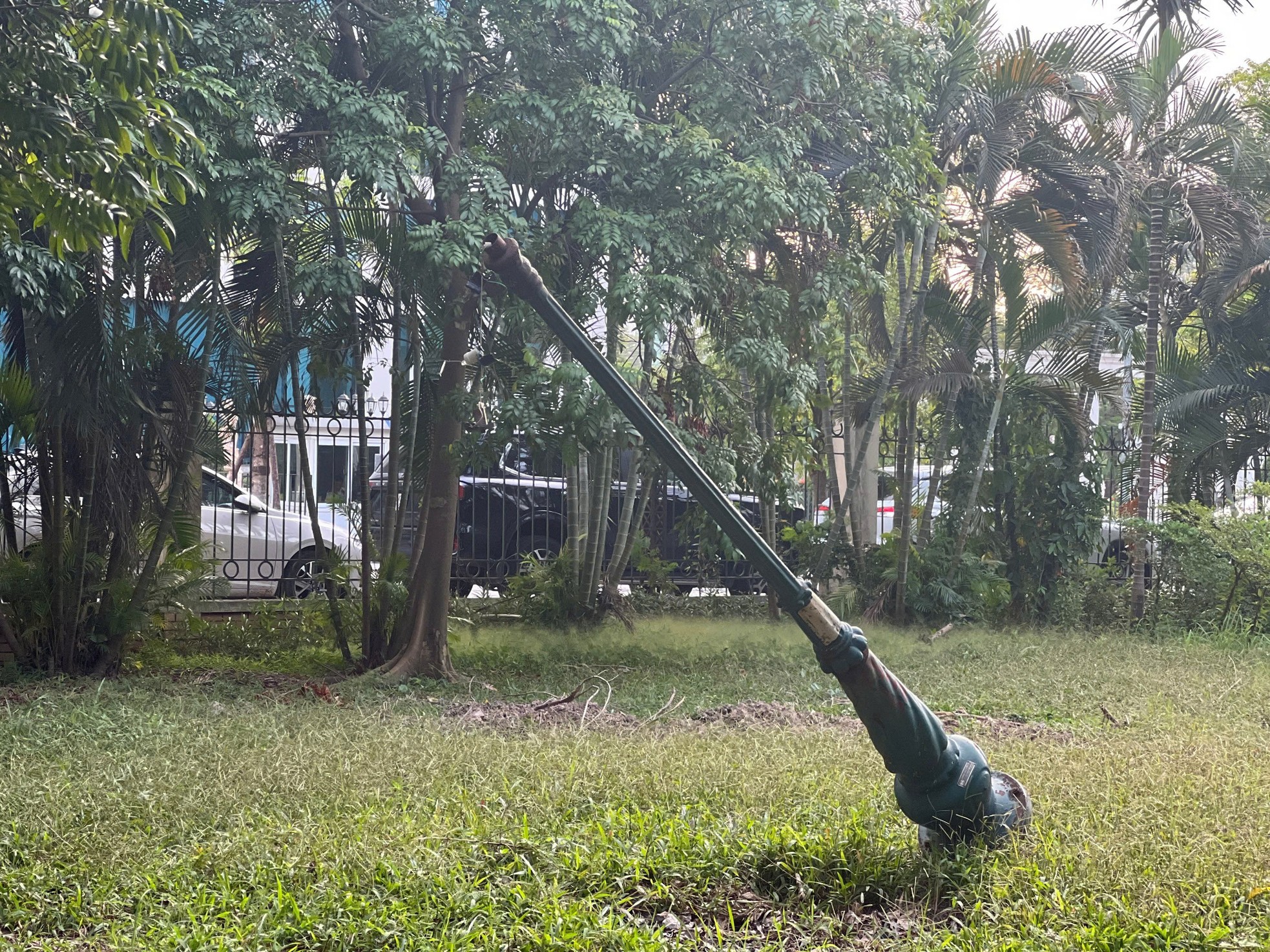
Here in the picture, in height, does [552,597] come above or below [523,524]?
below

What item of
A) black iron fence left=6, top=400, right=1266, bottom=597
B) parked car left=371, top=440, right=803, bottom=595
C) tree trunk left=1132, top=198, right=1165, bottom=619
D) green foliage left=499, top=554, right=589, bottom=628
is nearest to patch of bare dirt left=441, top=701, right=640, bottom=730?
black iron fence left=6, top=400, right=1266, bottom=597

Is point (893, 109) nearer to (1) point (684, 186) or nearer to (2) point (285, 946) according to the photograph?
(1) point (684, 186)

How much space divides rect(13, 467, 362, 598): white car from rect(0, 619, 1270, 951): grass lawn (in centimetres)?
374

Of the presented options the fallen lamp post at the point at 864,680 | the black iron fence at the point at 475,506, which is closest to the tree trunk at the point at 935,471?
the black iron fence at the point at 475,506

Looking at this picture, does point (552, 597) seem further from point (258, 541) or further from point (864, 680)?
point (864, 680)

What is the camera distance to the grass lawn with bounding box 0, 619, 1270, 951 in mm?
2895

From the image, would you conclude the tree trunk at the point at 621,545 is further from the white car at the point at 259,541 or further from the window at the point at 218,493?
the window at the point at 218,493

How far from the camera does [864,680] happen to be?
3107 mm

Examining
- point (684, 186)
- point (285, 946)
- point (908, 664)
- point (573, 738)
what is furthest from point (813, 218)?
point (285, 946)

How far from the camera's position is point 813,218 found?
7039 millimetres

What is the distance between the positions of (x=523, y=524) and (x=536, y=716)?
227 inches

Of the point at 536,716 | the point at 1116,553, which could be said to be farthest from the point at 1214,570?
the point at 536,716

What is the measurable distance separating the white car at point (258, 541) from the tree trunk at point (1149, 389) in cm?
700

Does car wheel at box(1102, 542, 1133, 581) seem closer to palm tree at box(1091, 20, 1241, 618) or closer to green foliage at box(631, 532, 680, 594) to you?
palm tree at box(1091, 20, 1241, 618)
